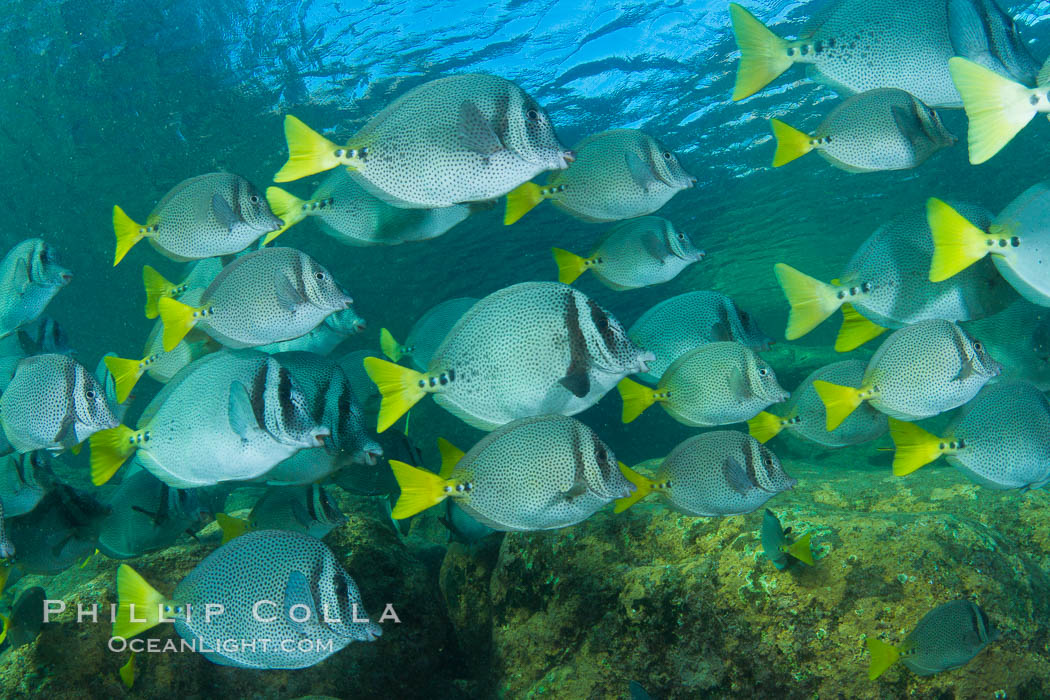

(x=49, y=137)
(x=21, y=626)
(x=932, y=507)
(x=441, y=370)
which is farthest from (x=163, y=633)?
(x=49, y=137)

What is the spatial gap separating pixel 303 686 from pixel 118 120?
16180mm

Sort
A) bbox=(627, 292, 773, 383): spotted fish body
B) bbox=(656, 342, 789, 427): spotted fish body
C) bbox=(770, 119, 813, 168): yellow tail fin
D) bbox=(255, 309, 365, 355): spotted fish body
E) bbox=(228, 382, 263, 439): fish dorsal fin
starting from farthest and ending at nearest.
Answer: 1. bbox=(255, 309, 365, 355): spotted fish body
2. bbox=(627, 292, 773, 383): spotted fish body
3. bbox=(656, 342, 789, 427): spotted fish body
4. bbox=(770, 119, 813, 168): yellow tail fin
5. bbox=(228, 382, 263, 439): fish dorsal fin

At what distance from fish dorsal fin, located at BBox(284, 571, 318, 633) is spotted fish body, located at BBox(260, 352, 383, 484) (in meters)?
0.83

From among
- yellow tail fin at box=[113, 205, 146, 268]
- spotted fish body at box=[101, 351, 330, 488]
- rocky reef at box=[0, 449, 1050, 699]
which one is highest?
yellow tail fin at box=[113, 205, 146, 268]

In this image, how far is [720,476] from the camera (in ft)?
10.4

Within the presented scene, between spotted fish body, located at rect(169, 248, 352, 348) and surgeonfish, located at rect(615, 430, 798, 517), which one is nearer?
spotted fish body, located at rect(169, 248, 352, 348)

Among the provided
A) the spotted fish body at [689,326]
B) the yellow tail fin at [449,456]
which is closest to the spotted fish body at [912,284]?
the spotted fish body at [689,326]

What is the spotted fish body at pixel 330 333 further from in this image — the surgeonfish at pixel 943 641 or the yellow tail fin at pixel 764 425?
the surgeonfish at pixel 943 641

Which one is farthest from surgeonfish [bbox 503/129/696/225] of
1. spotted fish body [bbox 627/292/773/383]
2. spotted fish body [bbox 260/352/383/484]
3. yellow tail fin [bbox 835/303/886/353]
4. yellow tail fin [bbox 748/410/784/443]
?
yellow tail fin [bbox 748/410/784/443]

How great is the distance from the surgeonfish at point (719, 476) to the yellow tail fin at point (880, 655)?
3.02ft

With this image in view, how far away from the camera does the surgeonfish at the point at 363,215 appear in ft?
11.8

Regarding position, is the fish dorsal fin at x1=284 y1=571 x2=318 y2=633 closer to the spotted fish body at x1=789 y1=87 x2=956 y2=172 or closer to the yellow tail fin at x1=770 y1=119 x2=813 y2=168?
the yellow tail fin at x1=770 y1=119 x2=813 y2=168

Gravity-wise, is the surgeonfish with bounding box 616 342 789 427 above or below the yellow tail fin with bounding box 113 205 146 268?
below

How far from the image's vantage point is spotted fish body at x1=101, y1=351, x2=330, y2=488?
272 centimetres
